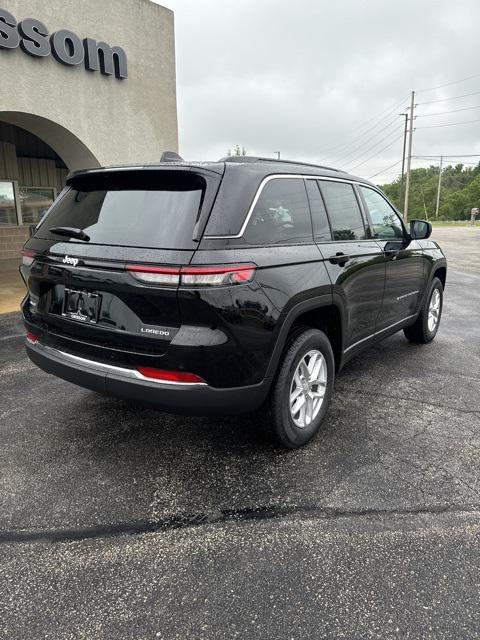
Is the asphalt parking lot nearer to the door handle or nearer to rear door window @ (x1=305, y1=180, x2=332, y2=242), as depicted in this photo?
the door handle

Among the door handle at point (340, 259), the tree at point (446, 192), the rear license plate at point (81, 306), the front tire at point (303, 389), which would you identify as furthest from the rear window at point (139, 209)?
the tree at point (446, 192)

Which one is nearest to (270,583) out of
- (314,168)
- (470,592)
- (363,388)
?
(470,592)

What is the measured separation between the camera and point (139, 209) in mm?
2602

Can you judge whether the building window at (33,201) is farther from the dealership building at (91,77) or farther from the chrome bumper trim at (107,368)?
the chrome bumper trim at (107,368)

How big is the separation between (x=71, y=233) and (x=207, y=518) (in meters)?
1.81

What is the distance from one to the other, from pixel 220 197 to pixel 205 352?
0.82 m

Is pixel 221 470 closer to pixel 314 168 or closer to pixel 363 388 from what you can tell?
pixel 363 388

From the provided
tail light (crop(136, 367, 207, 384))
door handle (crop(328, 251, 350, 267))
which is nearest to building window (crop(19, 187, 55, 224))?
door handle (crop(328, 251, 350, 267))

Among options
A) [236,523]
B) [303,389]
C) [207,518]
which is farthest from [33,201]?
[236,523]

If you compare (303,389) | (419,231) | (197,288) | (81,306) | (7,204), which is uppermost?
(7,204)

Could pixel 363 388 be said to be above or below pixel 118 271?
below

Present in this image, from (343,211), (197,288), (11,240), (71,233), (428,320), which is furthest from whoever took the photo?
(11,240)

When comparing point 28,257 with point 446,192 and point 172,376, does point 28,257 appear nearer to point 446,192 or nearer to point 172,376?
point 172,376

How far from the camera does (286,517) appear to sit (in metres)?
2.43
